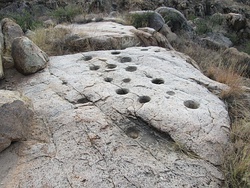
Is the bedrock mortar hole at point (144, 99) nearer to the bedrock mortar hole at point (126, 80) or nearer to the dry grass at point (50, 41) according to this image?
the bedrock mortar hole at point (126, 80)

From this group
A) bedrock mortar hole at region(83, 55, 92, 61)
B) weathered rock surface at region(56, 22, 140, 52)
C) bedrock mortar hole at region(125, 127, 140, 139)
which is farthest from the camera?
weathered rock surface at region(56, 22, 140, 52)

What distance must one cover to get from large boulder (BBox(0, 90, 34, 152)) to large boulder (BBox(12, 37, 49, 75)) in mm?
1149

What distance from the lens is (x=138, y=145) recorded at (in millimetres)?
2545

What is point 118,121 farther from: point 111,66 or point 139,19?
point 139,19

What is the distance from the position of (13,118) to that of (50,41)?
329 cm

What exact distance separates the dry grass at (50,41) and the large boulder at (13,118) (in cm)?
260

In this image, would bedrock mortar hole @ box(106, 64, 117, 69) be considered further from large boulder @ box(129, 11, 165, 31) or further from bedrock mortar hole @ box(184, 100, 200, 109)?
large boulder @ box(129, 11, 165, 31)

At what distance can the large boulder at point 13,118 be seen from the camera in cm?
242

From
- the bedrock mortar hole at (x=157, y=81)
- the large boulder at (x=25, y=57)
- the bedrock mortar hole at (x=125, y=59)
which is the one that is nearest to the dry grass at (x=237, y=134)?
the bedrock mortar hole at (x=157, y=81)

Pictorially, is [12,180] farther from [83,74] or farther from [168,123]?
[83,74]

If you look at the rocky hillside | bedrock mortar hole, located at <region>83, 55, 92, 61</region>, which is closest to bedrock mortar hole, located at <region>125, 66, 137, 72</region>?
the rocky hillside

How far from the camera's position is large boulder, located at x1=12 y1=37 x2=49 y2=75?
380 centimetres

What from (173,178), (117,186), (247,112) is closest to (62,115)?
(117,186)

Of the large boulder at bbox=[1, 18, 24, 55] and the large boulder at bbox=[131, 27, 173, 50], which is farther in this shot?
the large boulder at bbox=[131, 27, 173, 50]
